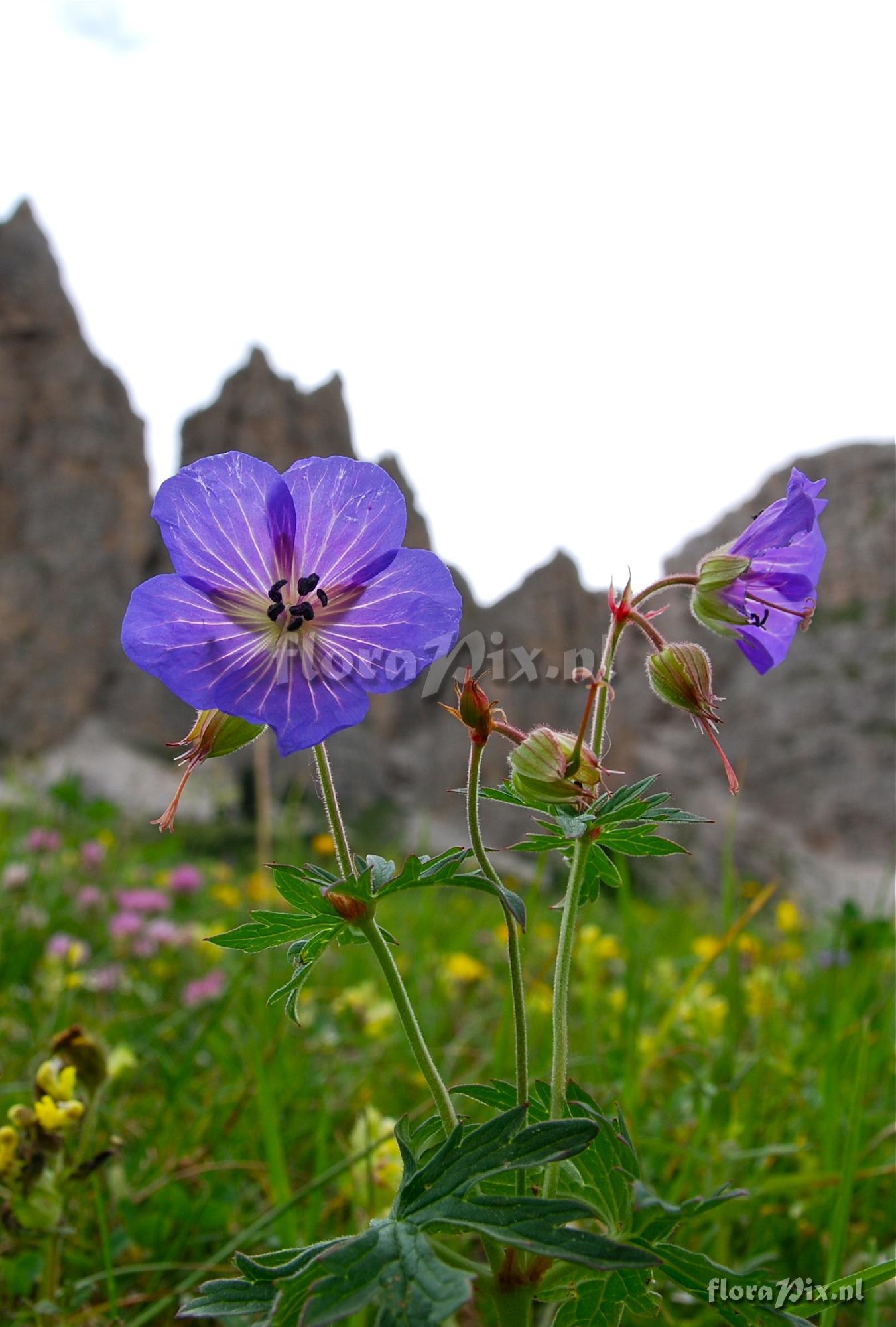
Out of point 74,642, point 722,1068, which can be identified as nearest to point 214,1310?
point 722,1068

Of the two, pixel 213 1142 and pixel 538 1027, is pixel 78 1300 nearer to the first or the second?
pixel 213 1142

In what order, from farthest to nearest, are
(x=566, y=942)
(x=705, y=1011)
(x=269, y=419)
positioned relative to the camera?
(x=269, y=419) → (x=705, y=1011) → (x=566, y=942)

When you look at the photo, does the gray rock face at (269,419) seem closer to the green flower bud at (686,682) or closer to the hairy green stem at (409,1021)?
the green flower bud at (686,682)

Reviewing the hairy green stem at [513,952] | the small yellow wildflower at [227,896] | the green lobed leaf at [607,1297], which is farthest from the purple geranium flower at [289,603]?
the small yellow wildflower at [227,896]

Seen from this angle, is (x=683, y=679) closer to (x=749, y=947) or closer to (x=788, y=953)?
(x=749, y=947)

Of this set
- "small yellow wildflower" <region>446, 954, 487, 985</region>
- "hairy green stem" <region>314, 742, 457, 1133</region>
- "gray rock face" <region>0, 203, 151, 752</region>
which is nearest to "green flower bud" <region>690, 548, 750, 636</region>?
"hairy green stem" <region>314, 742, 457, 1133</region>

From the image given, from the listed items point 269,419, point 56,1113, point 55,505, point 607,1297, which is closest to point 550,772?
point 607,1297

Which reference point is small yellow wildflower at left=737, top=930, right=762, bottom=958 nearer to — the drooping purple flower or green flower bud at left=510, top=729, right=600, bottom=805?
the drooping purple flower
